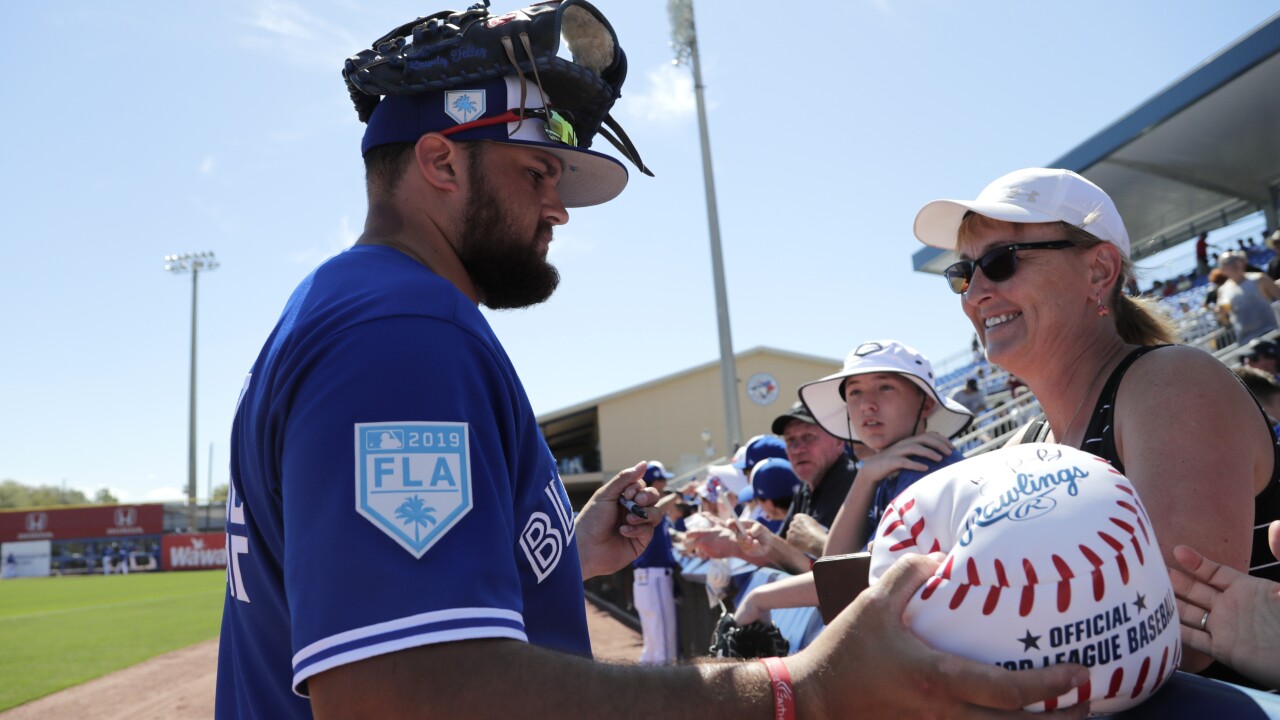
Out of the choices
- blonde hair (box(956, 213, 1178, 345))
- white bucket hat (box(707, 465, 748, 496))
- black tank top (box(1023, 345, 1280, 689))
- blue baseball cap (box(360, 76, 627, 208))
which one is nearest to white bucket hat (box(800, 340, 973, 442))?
blonde hair (box(956, 213, 1178, 345))

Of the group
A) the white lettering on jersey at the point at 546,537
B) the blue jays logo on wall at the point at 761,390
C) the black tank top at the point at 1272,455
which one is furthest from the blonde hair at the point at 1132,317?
the blue jays logo on wall at the point at 761,390

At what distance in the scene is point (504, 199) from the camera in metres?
1.83

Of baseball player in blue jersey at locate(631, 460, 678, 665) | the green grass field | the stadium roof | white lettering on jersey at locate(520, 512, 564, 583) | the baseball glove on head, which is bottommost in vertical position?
the green grass field

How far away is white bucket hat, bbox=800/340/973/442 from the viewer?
13.6ft

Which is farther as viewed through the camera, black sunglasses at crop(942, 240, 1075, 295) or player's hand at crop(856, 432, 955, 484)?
player's hand at crop(856, 432, 955, 484)

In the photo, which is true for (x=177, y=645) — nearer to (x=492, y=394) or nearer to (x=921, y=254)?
(x=492, y=394)

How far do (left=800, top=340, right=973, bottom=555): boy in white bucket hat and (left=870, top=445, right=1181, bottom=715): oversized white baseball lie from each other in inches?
94.2

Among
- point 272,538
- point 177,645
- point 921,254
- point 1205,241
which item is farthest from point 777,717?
point 921,254

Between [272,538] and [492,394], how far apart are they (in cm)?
44

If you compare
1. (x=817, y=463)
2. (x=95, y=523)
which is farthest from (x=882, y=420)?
(x=95, y=523)

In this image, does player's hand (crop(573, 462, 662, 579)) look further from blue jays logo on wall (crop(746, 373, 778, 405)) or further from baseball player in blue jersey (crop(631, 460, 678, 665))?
blue jays logo on wall (crop(746, 373, 778, 405))

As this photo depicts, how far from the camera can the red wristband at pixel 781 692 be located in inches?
47.4

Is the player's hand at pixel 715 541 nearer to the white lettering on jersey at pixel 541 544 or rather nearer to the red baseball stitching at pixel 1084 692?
the white lettering on jersey at pixel 541 544

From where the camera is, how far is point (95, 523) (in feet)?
156
